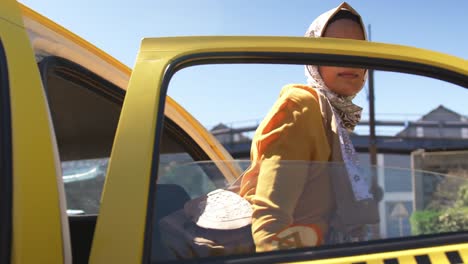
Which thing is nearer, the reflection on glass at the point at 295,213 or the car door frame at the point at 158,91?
the car door frame at the point at 158,91

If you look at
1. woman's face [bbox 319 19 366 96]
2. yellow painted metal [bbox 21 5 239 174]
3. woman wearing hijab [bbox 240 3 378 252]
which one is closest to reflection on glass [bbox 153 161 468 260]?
woman wearing hijab [bbox 240 3 378 252]

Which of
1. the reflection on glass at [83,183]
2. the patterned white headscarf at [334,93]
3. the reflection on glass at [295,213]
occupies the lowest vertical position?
the reflection on glass at [295,213]

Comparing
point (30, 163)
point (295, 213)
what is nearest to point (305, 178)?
point (295, 213)

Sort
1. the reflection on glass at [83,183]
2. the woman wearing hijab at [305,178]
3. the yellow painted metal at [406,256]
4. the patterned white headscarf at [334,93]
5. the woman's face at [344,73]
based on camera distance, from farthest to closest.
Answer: the reflection on glass at [83,183], the patterned white headscarf at [334,93], the woman's face at [344,73], the woman wearing hijab at [305,178], the yellow painted metal at [406,256]

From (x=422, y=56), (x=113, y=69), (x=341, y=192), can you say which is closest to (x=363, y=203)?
(x=341, y=192)

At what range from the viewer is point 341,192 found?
1.60 metres

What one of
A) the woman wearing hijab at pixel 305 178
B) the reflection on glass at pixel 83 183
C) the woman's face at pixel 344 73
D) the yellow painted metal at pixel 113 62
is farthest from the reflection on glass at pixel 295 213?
the reflection on glass at pixel 83 183

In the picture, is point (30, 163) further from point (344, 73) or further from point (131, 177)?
point (344, 73)

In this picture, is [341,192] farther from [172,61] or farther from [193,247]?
[172,61]

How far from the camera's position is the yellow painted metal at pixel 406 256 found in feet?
4.55

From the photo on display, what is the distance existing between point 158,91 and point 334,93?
822mm

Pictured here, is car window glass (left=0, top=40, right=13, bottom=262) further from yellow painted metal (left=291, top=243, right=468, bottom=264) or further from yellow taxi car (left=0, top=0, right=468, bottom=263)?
yellow painted metal (left=291, top=243, right=468, bottom=264)

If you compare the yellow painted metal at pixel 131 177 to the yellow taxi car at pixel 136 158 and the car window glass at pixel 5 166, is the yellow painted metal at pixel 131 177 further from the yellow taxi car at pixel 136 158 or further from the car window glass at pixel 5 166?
the car window glass at pixel 5 166

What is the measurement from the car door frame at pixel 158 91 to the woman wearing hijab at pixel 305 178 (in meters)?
0.10
